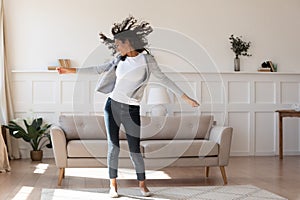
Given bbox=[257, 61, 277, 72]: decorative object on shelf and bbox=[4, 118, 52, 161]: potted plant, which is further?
bbox=[257, 61, 277, 72]: decorative object on shelf

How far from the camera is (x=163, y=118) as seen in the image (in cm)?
558

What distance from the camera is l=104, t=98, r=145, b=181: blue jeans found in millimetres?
3957

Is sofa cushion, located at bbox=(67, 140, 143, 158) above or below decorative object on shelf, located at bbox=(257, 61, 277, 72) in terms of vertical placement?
below

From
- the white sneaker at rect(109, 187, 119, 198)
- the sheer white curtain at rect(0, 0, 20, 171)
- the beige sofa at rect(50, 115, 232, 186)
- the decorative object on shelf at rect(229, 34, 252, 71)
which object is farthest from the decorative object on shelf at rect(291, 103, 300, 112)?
the sheer white curtain at rect(0, 0, 20, 171)

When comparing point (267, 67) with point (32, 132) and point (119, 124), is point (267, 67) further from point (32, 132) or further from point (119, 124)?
point (119, 124)

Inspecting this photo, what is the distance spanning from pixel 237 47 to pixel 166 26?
110cm

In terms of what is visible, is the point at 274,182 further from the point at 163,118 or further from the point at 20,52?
the point at 20,52

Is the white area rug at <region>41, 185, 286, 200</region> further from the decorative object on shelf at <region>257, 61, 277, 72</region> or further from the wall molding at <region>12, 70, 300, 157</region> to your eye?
the decorative object on shelf at <region>257, 61, 277, 72</region>

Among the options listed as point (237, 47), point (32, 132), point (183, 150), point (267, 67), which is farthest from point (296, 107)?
point (32, 132)

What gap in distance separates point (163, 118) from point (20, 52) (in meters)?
2.56

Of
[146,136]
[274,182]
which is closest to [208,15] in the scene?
[146,136]

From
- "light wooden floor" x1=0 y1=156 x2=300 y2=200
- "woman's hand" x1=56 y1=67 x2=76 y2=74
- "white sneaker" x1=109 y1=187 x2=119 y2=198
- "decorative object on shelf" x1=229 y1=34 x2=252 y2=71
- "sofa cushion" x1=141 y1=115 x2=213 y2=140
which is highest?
"decorative object on shelf" x1=229 y1=34 x2=252 y2=71

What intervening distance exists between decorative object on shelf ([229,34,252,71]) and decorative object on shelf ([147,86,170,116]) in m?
1.34

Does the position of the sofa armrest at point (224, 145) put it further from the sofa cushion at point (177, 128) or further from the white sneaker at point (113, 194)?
the white sneaker at point (113, 194)
